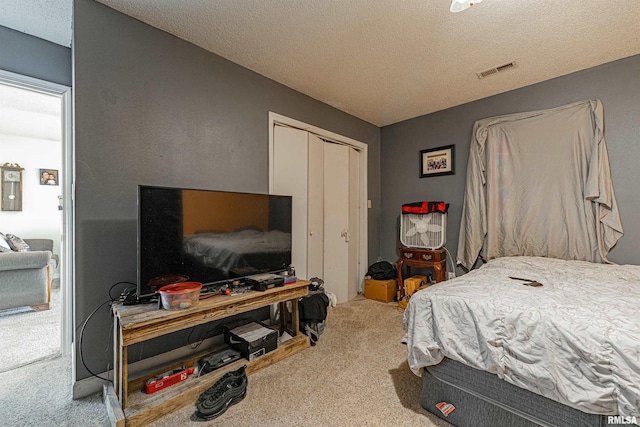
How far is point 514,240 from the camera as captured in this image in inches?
115

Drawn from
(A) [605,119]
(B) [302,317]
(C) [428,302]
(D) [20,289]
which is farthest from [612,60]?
(D) [20,289]

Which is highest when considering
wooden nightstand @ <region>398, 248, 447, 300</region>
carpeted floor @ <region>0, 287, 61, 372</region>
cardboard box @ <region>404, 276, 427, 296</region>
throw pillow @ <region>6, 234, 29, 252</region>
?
throw pillow @ <region>6, 234, 29, 252</region>

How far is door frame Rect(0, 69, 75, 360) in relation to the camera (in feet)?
6.64

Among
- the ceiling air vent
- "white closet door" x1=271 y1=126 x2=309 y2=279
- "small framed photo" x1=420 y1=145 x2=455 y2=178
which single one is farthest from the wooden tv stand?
the ceiling air vent

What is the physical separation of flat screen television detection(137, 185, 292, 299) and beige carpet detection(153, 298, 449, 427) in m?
0.75

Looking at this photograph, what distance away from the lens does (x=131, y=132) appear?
1928mm

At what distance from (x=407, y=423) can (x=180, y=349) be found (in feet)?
5.43

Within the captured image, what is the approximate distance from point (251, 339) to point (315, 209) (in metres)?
1.66

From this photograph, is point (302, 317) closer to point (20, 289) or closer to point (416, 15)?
point (416, 15)

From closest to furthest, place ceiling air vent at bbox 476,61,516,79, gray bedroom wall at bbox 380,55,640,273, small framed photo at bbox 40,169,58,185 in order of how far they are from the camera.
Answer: gray bedroom wall at bbox 380,55,640,273 < ceiling air vent at bbox 476,61,516,79 < small framed photo at bbox 40,169,58,185

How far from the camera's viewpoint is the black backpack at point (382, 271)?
370cm

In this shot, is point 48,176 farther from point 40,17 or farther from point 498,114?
point 498,114

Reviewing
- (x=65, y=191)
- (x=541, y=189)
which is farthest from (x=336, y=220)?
(x=65, y=191)

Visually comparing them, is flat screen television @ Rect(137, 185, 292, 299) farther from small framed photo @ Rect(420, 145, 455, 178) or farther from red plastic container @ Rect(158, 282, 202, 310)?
small framed photo @ Rect(420, 145, 455, 178)
